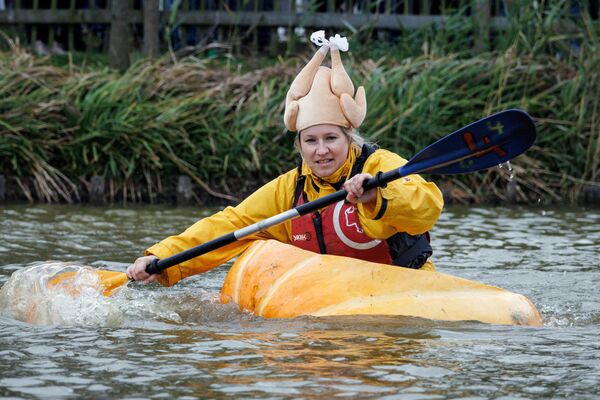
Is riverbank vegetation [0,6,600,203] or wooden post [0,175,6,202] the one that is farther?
riverbank vegetation [0,6,600,203]

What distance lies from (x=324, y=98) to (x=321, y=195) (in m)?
0.42

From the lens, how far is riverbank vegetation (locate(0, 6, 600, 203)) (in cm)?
966

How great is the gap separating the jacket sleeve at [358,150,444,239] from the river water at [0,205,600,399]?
1.33 feet

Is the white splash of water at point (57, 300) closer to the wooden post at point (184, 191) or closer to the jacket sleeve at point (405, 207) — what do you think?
the jacket sleeve at point (405, 207)

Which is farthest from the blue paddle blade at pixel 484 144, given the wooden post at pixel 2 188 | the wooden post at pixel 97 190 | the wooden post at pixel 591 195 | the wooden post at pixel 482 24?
the wooden post at pixel 482 24

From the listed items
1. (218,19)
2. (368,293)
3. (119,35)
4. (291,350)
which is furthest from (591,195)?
(291,350)

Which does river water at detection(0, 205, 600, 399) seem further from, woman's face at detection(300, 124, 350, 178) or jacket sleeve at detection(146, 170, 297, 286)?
woman's face at detection(300, 124, 350, 178)

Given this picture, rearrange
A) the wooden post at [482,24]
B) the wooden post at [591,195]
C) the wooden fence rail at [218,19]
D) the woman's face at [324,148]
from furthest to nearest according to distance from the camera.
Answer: the wooden fence rail at [218,19] < the wooden post at [482,24] < the wooden post at [591,195] < the woman's face at [324,148]

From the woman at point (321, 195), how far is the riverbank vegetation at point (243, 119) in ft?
13.4

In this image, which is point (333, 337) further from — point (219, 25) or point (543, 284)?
point (219, 25)

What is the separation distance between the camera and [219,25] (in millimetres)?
11992

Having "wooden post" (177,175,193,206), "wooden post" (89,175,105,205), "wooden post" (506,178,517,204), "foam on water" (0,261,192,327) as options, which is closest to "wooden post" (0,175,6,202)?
"wooden post" (89,175,105,205)

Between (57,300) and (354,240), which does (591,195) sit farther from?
(57,300)

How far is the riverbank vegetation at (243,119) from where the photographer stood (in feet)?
31.7
